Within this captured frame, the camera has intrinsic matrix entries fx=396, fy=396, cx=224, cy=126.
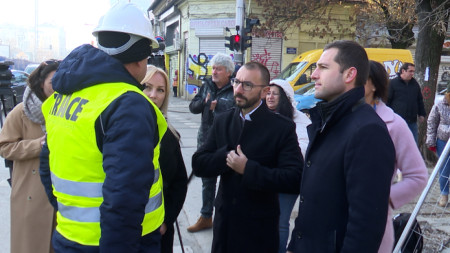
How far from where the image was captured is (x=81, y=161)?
1.57 meters

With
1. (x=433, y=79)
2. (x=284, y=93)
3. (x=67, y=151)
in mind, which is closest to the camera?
(x=67, y=151)

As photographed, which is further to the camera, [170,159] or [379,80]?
[379,80]

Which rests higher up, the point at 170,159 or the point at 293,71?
the point at 293,71

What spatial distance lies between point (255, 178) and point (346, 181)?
2.76 feet

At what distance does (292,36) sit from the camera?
2027 cm

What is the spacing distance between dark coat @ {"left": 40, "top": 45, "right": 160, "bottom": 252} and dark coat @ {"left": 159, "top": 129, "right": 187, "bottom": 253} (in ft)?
2.65

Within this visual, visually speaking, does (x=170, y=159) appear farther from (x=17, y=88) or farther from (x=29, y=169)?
(x=17, y=88)

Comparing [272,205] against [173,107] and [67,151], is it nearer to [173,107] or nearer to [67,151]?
[67,151]

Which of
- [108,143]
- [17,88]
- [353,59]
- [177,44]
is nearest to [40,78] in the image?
[108,143]

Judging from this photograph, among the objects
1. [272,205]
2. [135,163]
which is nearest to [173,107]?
[272,205]

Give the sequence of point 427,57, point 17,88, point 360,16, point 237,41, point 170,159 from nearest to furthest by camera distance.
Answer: point 170,159 < point 427,57 < point 237,41 < point 17,88 < point 360,16

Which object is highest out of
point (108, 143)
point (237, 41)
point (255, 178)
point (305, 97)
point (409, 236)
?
point (237, 41)

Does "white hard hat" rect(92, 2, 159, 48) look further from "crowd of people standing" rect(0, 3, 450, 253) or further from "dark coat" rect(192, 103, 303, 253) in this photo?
"dark coat" rect(192, 103, 303, 253)

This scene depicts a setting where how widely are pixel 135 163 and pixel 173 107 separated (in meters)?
17.5
